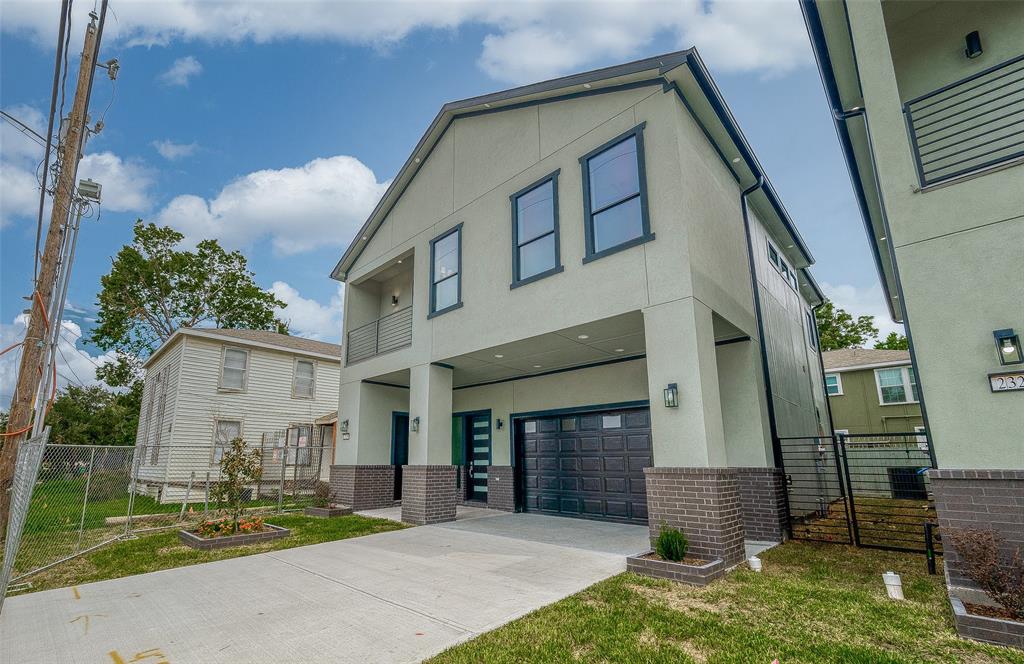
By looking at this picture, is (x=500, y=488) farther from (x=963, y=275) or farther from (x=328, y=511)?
(x=963, y=275)

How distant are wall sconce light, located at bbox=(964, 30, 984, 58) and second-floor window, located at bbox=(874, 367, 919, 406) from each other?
58.9 ft

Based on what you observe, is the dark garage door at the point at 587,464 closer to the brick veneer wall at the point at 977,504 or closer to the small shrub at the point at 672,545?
the small shrub at the point at 672,545

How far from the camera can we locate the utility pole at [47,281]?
28.0ft

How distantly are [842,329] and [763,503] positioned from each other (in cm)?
2896

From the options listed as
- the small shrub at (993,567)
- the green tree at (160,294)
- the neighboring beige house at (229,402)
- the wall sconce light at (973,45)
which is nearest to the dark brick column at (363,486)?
the neighboring beige house at (229,402)

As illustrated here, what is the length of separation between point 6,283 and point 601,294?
22543 millimetres

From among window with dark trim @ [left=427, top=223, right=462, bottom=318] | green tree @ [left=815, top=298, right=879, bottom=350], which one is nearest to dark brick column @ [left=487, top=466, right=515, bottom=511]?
window with dark trim @ [left=427, top=223, right=462, bottom=318]

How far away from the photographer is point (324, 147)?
78.2 ft

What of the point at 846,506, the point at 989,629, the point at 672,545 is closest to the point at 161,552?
the point at 672,545

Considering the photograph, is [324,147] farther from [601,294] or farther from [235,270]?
[601,294]

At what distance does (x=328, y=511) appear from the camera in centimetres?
1220

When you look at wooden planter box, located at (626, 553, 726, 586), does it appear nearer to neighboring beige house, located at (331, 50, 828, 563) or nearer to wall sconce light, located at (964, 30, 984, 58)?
neighboring beige house, located at (331, 50, 828, 563)

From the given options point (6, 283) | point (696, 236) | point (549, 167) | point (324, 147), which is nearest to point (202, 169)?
point (324, 147)

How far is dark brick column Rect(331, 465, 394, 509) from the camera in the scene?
13156 mm
